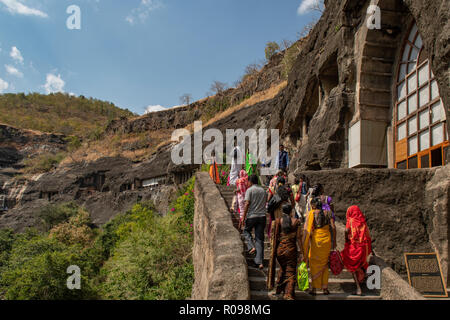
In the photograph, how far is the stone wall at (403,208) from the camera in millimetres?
5832

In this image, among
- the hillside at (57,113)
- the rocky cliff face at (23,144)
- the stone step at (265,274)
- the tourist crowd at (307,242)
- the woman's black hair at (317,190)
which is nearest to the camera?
the tourist crowd at (307,242)

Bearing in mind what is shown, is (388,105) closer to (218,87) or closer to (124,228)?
(124,228)

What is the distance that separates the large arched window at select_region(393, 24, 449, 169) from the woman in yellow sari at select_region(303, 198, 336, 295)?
4.86 metres

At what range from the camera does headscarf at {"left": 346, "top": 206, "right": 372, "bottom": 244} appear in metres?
5.15

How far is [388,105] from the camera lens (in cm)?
1063

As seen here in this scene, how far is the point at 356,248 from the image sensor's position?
5082mm

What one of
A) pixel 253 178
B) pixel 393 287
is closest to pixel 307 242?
pixel 393 287

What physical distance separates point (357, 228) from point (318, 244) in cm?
79

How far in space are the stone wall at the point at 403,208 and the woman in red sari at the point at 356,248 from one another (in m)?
1.38

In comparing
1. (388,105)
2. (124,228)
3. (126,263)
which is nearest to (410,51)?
(388,105)

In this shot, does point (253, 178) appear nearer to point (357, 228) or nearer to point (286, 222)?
point (286, 222)

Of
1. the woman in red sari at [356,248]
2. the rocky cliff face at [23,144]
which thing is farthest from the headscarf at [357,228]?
the rocky cliff face at [23,144]

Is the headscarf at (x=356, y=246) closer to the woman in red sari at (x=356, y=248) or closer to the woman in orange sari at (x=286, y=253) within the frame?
the woman in red sari at (x=356, y=248)
